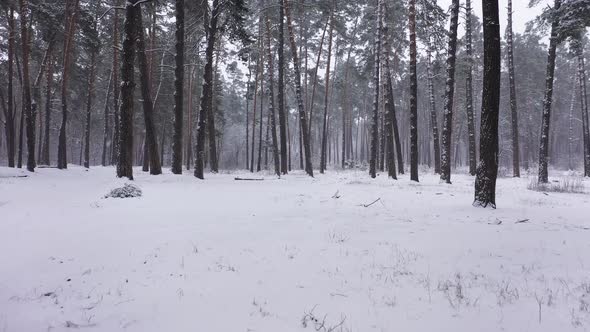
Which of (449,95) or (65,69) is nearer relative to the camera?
(449,95)

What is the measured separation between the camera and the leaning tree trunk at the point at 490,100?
7.87 m

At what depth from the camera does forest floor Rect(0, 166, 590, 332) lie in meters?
3.53

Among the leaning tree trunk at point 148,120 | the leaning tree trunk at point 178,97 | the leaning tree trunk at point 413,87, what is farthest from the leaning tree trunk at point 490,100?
the leaning tree trunk at point 148,120

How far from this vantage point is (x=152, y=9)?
19.5 metres

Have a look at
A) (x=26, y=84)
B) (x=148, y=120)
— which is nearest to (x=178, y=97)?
(x=148, y=120)

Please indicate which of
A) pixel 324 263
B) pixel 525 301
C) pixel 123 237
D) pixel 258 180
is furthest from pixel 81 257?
pixel 258 180

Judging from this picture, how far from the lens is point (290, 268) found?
15.7 feet

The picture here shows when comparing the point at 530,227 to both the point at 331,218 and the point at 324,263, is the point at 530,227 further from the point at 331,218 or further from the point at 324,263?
the point at 324,263

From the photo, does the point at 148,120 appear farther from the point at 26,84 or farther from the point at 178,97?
the point at 26,84

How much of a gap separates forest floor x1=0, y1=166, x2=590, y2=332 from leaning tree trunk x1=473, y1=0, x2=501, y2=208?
880mm

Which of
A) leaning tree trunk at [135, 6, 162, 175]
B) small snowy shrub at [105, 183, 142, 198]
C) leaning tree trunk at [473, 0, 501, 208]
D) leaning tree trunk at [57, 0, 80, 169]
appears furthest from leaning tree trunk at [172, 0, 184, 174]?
leaning tree trunk at [473, 0, 501, 208]

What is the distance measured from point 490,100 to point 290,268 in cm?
607

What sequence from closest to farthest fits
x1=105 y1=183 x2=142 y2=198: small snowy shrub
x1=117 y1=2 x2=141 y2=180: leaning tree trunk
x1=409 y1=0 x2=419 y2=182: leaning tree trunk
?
x1=105 y1=183 x2=142 y2=198: small snowy shrub → x1=117 y1=2 x2=141 y2=180: leaning tree trunk → x1=409 y1=0 x2=419 y2=182: leaning tree trunk

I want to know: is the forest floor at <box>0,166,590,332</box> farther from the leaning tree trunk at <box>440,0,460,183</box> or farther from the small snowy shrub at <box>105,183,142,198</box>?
the leaning tree trunk at <box>440,0,460,183</box>
